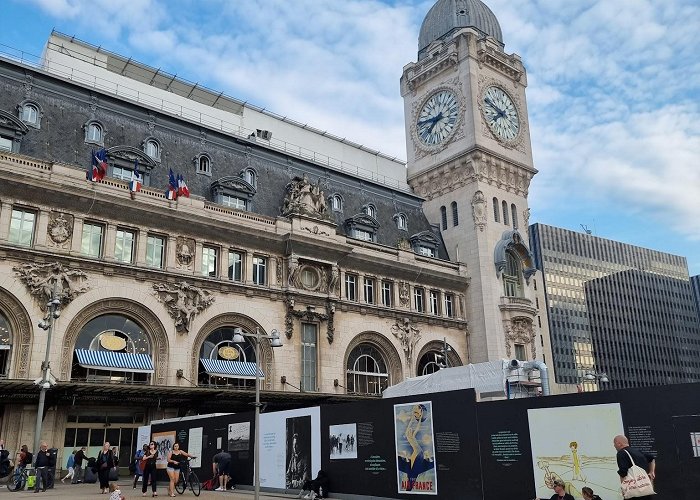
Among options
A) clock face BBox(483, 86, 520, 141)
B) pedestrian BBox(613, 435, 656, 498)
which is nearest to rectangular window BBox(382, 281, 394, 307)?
clock face BBox(483, 86, 520, 141)

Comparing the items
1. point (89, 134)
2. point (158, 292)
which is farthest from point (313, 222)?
point (89, 134)

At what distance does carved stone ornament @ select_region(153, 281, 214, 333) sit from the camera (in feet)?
125

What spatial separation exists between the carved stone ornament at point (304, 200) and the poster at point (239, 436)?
65.1 ft

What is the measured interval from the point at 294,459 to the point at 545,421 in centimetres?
1111

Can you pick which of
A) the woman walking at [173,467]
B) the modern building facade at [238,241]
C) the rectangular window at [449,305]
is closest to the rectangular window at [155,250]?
the modern building facade at [238,241]

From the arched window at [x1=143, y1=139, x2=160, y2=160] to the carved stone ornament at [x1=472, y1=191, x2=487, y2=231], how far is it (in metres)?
26.9

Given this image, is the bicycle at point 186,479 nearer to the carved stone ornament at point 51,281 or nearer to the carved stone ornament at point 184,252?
the carved stone ornament at point 51,281

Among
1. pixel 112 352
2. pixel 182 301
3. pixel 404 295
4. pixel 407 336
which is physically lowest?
pixel 112 352

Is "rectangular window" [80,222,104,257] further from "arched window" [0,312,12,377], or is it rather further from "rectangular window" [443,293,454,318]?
"rectangular window" [443,293,454,318]

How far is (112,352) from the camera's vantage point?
35906mm

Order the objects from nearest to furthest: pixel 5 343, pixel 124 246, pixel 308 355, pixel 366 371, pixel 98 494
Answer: pixel 98 494, pixel 5 343, pixel 124 246, pixel 308 355, pixel 366 371

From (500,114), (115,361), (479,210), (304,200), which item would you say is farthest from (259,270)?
(500,114)

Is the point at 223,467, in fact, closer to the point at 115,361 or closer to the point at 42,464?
the point at 42,464

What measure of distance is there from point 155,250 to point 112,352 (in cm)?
658
